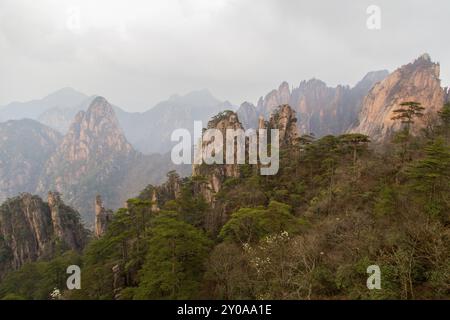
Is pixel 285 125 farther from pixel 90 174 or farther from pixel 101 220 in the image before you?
pixel 90 174

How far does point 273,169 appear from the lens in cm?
4003

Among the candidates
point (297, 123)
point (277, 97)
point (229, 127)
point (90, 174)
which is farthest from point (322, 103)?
point (90, 174)

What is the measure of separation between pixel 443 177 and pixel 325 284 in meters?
10.5

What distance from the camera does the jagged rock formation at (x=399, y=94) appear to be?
303 feet

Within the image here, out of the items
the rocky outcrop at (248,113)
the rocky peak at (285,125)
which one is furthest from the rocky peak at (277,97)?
the rocky peak at (285,125)

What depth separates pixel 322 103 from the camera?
15912 centimetres

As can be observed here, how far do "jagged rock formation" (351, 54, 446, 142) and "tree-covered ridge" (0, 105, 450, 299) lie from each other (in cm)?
6612

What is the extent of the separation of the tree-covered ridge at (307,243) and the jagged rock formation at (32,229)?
29599 mm

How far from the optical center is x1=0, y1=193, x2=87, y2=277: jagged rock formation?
192ft

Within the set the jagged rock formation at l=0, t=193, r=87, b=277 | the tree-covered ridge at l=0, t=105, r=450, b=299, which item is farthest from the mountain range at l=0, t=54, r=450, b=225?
the tree-covered ridge at l=0, t=105, r=450, b=299

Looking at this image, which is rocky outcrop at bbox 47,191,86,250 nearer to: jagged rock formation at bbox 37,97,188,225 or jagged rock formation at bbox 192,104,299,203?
jagged rock formation at bbox 192,104,299,203
